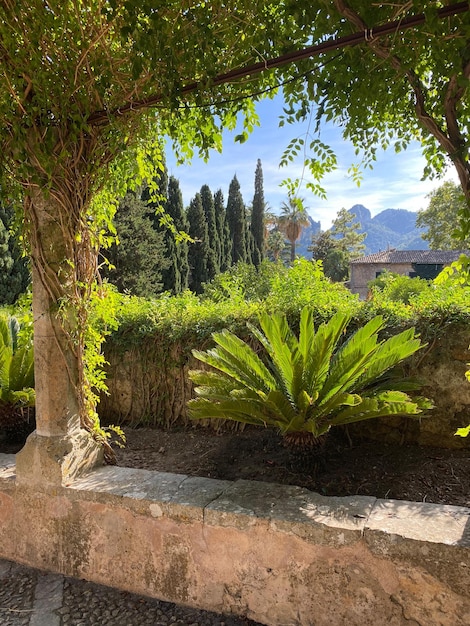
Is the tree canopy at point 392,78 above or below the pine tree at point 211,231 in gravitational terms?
below

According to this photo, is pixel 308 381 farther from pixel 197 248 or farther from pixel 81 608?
pixel 197 248

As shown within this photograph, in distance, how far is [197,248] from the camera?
75.7 ft

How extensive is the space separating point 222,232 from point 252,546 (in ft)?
80.1

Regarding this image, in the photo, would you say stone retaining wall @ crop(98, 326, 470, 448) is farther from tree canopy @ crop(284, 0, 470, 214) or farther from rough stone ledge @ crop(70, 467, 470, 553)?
tree canopy @ crop(284, 0, 470, 214)

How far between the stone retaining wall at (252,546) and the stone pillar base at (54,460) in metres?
0.06

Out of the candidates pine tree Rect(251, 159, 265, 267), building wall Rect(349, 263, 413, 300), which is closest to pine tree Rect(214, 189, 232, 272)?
pine tree Rect(251, 159, 265, 267)

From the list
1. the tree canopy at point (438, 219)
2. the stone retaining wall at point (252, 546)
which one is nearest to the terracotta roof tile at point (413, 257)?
the tree canopy at point (438, 219)

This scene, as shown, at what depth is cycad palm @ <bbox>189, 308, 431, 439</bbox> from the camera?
7.31 feet

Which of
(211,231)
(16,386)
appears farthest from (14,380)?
(211,231)

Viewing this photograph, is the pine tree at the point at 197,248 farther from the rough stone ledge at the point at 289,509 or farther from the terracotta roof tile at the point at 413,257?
the rough stone ledge at the point at 289,509

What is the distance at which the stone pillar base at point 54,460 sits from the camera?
2461 millimetres

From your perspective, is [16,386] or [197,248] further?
[197,248]

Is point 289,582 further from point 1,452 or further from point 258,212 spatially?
point 258,212

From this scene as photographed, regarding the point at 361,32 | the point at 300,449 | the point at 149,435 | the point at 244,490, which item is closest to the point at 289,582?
the point at 244,490
